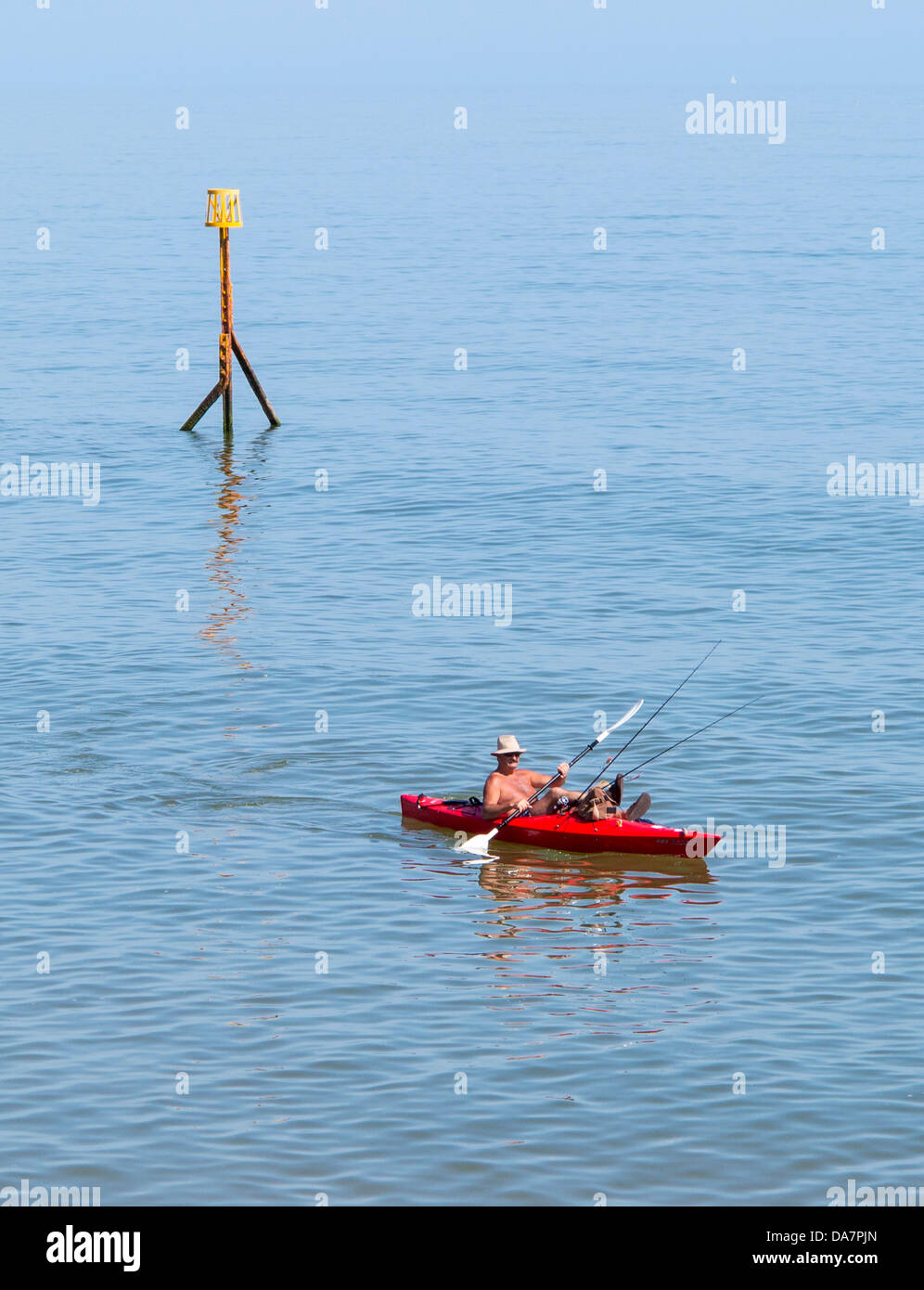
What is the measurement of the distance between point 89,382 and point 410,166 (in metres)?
103

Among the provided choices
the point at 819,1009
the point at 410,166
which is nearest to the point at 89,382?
the point at 819,1009

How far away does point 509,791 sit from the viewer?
20.9 m

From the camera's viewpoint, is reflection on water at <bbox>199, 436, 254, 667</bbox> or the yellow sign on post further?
the yellow sign on post

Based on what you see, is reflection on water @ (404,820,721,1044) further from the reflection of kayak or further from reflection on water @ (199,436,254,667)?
reflection on water @ (199,436,254,667)

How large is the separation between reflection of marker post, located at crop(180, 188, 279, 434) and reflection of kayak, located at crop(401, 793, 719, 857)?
22346 millimetres

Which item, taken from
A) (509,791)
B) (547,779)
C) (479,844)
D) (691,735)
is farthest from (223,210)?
(479,844)

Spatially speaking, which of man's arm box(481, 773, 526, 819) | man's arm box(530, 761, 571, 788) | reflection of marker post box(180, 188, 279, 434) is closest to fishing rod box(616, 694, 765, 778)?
man's arm box(530, 761, 571, 788)

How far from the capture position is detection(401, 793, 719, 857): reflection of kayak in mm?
20000

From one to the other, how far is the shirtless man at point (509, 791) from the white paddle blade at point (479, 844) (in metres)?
0.21

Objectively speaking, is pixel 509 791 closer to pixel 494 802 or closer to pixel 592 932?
pixel 494 802

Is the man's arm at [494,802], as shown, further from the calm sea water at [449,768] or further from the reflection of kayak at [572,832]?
the calm sea water at [449,768]

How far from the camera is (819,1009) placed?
1688cm
